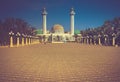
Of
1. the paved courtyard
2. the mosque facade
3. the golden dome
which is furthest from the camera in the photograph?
the golden dome

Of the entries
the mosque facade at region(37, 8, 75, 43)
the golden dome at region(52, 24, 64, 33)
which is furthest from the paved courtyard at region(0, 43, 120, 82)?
the golden dome at region(52, 24, 64, 33)

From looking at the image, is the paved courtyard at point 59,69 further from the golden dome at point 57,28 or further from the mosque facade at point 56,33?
the golden dome at point 57,28

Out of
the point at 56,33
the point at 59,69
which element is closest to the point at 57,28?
the point at 56,33

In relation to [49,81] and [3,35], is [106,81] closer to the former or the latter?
[49,81]

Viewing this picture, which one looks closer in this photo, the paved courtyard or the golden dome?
the paved courtyard

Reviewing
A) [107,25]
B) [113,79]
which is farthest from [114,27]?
[113,79]

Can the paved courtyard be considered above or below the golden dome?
below

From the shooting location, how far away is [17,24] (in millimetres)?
72062

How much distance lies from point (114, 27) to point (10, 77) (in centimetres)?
5639

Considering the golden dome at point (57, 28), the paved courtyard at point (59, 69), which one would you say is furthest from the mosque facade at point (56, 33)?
the paved courtyard at point (59, 69)

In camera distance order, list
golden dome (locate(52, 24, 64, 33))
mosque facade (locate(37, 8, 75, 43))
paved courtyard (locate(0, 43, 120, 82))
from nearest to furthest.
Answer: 1. paved courtyard (locate(0, 43, 120, 82))
2. mosque facade (locate(37, 8, 75, 43))
3. golden dome (locate(52, 24, 64, 33))

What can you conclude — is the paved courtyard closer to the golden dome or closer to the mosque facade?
the mosque facade

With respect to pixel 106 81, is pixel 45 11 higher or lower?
higher

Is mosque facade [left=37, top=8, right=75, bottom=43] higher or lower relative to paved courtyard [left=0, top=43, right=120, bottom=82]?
higher
